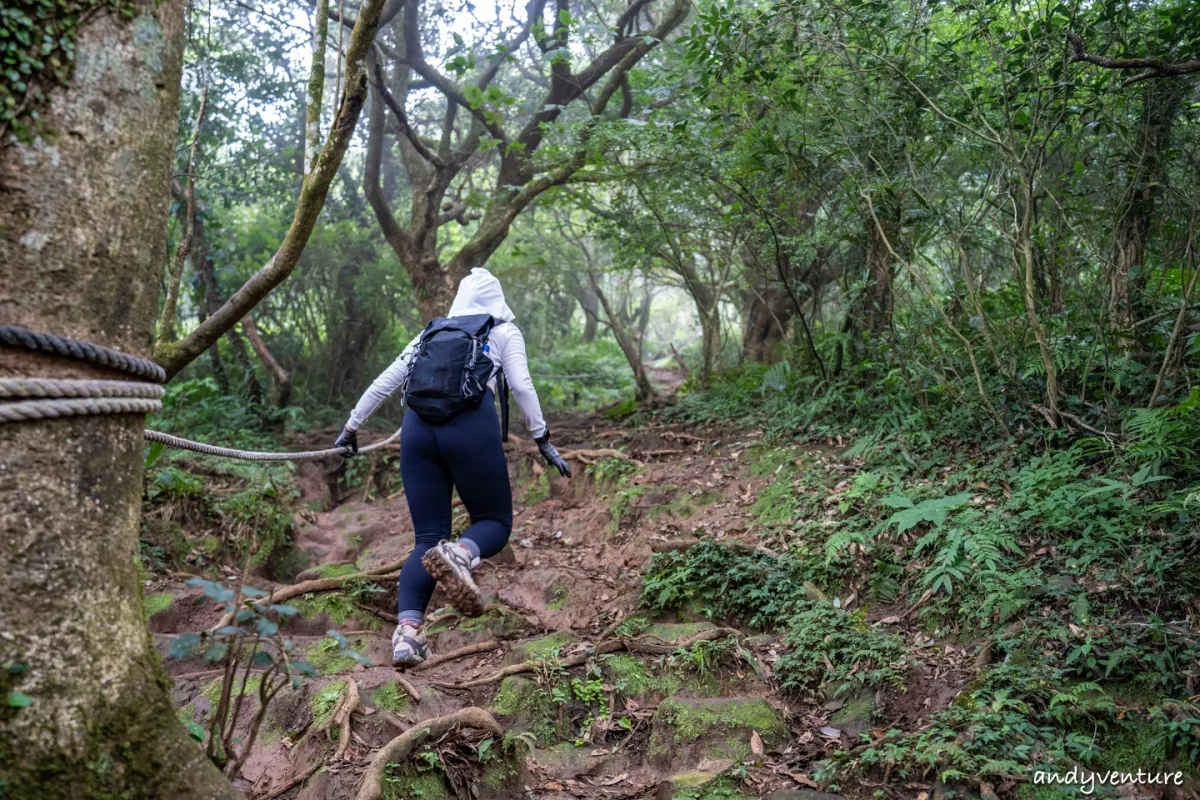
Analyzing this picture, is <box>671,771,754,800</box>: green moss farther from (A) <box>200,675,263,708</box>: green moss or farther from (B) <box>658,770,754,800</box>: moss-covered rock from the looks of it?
(A) <box>200,675,263,708</box>: green moss

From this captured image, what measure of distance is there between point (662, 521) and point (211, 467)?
4.58 meters

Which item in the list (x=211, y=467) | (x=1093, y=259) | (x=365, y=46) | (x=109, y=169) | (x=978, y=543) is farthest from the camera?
(x=211, y=467)

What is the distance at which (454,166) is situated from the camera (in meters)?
11.0

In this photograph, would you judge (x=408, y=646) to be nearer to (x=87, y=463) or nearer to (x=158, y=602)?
(x=158, y=602)

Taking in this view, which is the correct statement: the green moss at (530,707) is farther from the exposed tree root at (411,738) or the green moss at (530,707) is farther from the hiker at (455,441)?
the hiker at (455,441)

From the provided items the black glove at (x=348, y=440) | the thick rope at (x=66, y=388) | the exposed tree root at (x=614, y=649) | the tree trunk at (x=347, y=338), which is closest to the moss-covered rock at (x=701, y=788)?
the exposed tree root at (x=614, y=649)

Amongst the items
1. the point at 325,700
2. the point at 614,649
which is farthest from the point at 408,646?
the point at 614,649

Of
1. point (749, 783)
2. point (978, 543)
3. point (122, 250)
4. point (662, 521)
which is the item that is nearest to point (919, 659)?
point (978, 543)

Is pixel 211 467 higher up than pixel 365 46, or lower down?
lower down

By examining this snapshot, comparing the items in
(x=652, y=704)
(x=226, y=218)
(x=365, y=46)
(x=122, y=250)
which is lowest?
(x=652, y=704)

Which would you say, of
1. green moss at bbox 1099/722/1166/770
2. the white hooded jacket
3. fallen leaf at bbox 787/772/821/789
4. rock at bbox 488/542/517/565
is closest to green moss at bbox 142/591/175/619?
the white hooded jacket

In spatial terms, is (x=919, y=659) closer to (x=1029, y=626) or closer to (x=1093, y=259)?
(x=1029, y=626)

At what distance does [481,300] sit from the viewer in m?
4.79

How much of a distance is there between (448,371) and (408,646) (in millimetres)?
1527
